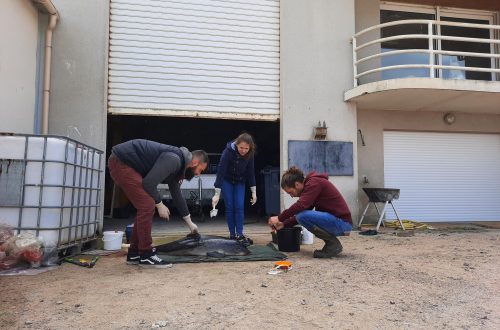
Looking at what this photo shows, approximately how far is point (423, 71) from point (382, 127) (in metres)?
1.73

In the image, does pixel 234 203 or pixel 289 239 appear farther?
pixel 234 203

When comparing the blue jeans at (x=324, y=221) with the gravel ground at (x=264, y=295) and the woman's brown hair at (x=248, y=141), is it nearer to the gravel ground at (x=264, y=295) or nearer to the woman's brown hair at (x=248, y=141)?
the gravel ground at (x=264, y=295)

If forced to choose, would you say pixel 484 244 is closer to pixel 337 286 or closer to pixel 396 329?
pixel 337 286

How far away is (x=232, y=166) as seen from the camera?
17.1ft

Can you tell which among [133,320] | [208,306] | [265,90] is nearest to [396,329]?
[208,306]

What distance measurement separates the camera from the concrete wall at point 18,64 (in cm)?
525

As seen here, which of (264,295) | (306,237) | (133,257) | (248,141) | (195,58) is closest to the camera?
Answer: (264,295)

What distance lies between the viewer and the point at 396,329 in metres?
2.37

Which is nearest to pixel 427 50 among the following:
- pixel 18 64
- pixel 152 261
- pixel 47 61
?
pixel 152 261

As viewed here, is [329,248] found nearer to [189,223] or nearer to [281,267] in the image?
[281,267]

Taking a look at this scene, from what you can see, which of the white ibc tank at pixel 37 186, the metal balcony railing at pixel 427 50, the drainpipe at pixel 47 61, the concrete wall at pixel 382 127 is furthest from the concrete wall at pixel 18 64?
the concrete wall at pixel 382 127

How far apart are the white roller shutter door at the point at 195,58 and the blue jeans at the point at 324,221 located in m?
3.68

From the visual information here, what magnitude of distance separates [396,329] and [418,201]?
282 inches

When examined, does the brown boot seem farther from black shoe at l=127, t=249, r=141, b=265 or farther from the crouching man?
black shoe at l=127, t=249, r=141, b=265
